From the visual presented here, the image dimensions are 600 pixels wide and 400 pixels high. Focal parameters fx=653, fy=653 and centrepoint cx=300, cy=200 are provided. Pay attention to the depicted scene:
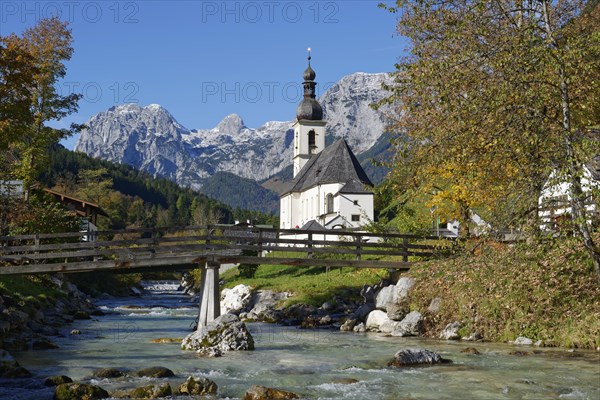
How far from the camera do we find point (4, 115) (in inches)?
957

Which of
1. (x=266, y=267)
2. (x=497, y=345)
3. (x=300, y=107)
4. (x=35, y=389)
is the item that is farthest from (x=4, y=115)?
(x=300, y=107)

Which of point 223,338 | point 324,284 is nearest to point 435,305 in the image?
point 223,338

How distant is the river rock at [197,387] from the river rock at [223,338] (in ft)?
22.2

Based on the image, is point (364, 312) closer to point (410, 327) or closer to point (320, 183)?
point (410, 327)

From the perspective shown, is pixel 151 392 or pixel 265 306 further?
pixel 265 306

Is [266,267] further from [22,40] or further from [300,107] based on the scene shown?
[300,107]

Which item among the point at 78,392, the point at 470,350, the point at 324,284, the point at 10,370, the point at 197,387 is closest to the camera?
the point at 78,392

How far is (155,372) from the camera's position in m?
15.6

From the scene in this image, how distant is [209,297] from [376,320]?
6.86 meters

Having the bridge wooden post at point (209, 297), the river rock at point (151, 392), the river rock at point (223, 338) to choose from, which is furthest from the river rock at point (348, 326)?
the river rock at point (151, 392)

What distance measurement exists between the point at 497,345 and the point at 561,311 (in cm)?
220

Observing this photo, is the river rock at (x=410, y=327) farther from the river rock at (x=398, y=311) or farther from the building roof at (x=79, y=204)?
the building roof at (x=79, y=204)

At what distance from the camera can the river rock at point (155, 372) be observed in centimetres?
1545

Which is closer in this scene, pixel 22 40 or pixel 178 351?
pixel 178 351
